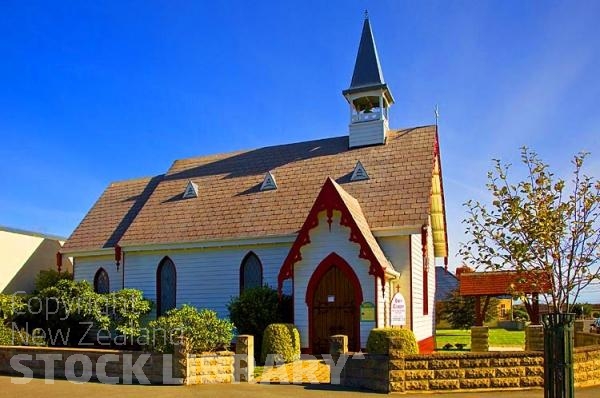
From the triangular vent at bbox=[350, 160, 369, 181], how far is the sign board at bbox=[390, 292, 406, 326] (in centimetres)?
540

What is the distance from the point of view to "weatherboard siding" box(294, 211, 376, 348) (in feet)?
67.7

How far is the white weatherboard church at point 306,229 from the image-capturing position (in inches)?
821

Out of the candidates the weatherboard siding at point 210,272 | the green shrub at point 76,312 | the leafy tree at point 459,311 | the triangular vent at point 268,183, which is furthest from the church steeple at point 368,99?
the leafy tree at point 459,311

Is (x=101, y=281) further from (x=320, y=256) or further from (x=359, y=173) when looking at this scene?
(x=359, y=173)

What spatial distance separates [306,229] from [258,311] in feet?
10.6

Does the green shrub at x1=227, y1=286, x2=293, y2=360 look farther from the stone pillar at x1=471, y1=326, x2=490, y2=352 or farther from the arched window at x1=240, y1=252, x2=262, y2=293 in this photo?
the stone pillar at x1=471, y1=326, x2=490, y2=352

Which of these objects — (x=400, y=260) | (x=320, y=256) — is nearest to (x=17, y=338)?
(x=320, y=256)

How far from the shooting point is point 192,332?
16328 millimetres

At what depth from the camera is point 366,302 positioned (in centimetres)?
2027

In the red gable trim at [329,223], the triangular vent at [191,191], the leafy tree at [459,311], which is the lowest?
the leafy tree at [459,311]

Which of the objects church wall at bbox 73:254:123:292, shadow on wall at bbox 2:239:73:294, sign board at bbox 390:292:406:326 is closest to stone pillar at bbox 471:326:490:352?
sign board at bbox 390:292:406:326

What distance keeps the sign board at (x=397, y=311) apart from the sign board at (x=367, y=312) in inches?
44.2

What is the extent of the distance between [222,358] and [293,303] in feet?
20.4

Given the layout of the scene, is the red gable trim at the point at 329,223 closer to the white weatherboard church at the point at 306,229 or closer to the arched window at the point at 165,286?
the white weatherboard church at the point at 306,229
